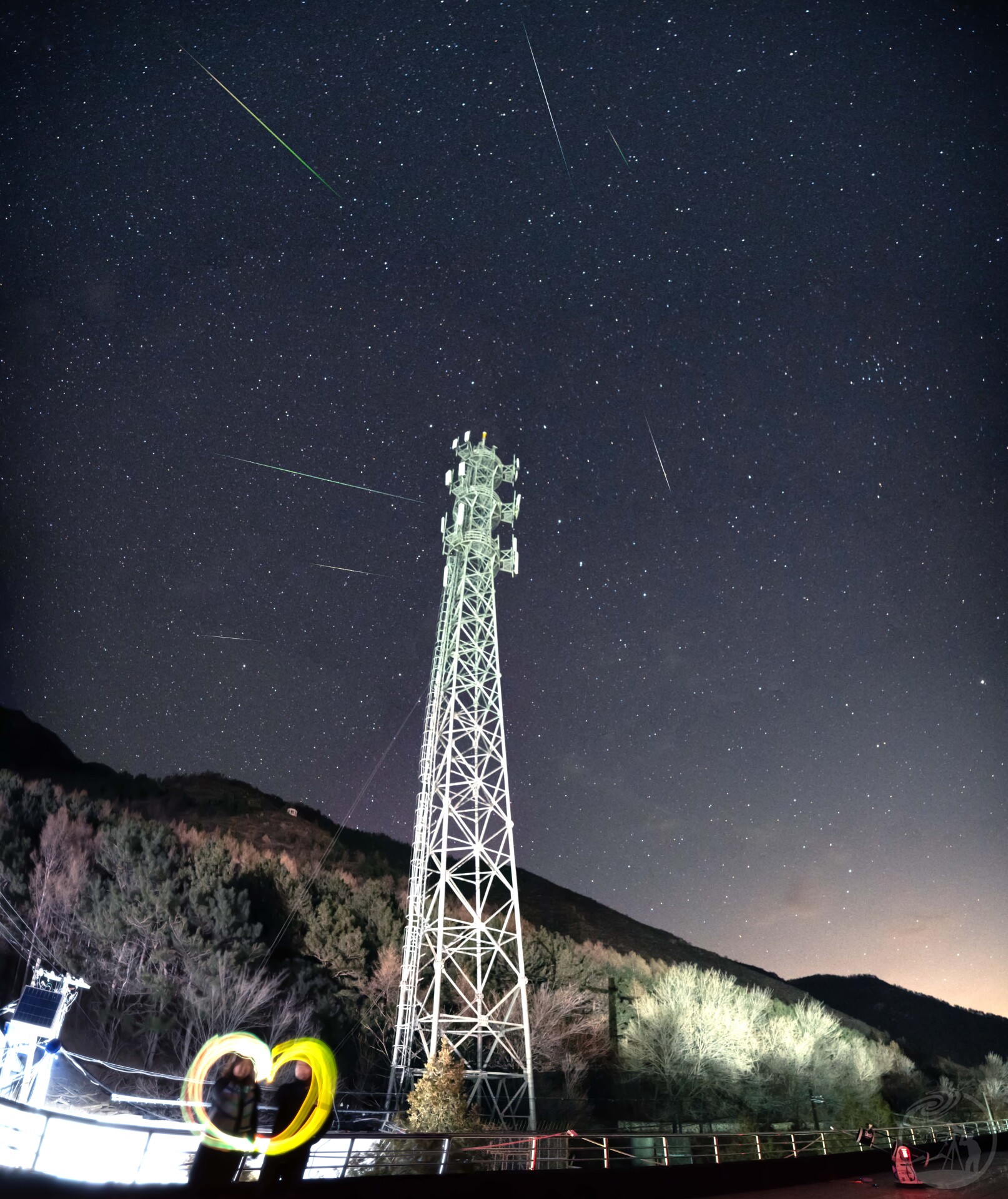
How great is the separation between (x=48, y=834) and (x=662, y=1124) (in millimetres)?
27924

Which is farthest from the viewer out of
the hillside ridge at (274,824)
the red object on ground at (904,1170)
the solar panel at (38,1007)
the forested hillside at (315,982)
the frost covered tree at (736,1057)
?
the hillside ridge at (274,824)

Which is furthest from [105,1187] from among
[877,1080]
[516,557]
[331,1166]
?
[877,1080]

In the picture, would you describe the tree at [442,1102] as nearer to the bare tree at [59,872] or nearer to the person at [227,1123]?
the bare tree at [59,872]

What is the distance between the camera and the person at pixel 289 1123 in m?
5.65

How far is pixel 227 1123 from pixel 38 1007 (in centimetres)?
1238

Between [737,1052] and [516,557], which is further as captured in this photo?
[737,1052]

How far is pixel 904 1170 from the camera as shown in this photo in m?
13.3

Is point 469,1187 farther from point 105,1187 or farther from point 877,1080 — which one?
point 877,1080

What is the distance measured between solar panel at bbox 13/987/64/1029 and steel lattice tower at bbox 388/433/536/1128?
10.1m

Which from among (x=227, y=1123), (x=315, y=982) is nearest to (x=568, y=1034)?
(x=315, y=982)

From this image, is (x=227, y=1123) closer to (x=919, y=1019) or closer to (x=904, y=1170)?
(x=904, y=1170)

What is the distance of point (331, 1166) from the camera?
11.0 m

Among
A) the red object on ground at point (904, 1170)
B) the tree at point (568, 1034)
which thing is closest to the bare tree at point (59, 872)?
the tree at point (568, 1034)

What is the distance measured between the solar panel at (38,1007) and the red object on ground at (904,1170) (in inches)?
575
